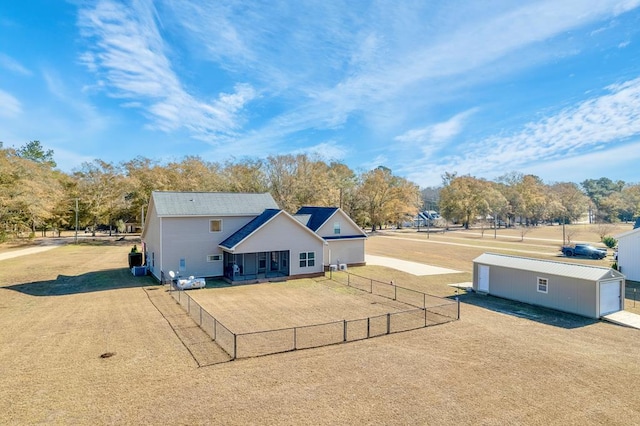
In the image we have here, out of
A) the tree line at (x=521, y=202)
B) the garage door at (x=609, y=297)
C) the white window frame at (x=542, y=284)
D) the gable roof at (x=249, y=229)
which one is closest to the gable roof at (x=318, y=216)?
the gable roof at (x=249, y=229)

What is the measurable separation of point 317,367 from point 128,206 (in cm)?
5193

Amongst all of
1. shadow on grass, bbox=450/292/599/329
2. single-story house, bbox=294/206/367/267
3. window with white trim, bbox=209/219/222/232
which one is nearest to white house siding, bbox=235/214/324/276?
window with white trim, bbox=209/219/222/232

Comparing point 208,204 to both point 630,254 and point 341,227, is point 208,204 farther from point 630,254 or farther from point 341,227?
point 630,254

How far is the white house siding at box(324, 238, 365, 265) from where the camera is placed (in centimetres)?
3253

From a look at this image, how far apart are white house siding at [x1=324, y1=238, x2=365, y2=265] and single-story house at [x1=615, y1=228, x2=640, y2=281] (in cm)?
2018

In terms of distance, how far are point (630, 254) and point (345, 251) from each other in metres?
22.3

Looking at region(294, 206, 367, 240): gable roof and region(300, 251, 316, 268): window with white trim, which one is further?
region(294, 206, 367, 240): gable roof

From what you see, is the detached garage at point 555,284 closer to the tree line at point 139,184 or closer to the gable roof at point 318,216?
the gable roof at point 318,216

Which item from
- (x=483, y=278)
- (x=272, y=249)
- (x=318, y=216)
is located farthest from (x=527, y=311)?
(x=318, y=216)

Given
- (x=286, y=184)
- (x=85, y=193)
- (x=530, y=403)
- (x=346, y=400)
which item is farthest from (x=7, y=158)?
(x=530, y=403)

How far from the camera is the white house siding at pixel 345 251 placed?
3253cm

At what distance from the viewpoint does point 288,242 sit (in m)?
27.4

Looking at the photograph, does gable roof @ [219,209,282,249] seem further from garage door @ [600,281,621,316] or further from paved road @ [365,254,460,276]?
garage door @ [600,281,621,316]

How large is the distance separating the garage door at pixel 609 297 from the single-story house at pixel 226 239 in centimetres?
1764
